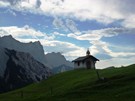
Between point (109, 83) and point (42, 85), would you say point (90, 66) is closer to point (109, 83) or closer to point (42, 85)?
point (42, 85)

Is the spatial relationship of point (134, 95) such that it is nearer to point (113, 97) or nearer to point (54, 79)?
Answer: point (113, 97)

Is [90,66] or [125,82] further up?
[90,66]

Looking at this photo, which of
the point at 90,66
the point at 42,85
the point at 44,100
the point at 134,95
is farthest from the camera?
the point at 90,66

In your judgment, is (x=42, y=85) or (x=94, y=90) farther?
(x=42, y=85)

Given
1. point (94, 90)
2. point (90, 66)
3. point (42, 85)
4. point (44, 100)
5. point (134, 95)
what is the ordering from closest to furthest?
1. point (134, 95)
2. point (44, 100)
3. point (94, 90)
4. point (42, 85)
5. point (90, 66)

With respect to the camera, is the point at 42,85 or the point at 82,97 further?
the point at 42,85

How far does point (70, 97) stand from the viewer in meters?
60.5

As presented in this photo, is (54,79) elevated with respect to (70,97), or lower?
elevated

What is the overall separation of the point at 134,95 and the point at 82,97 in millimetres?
9375

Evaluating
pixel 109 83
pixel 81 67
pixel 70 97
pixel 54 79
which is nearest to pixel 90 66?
pixel 81 67

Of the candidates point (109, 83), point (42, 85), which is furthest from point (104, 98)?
point (42, 85)

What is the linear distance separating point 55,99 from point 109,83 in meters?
15.4

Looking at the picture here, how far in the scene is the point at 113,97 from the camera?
5656 centimetres

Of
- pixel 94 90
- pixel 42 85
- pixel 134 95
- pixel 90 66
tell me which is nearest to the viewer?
pixel 134 95
